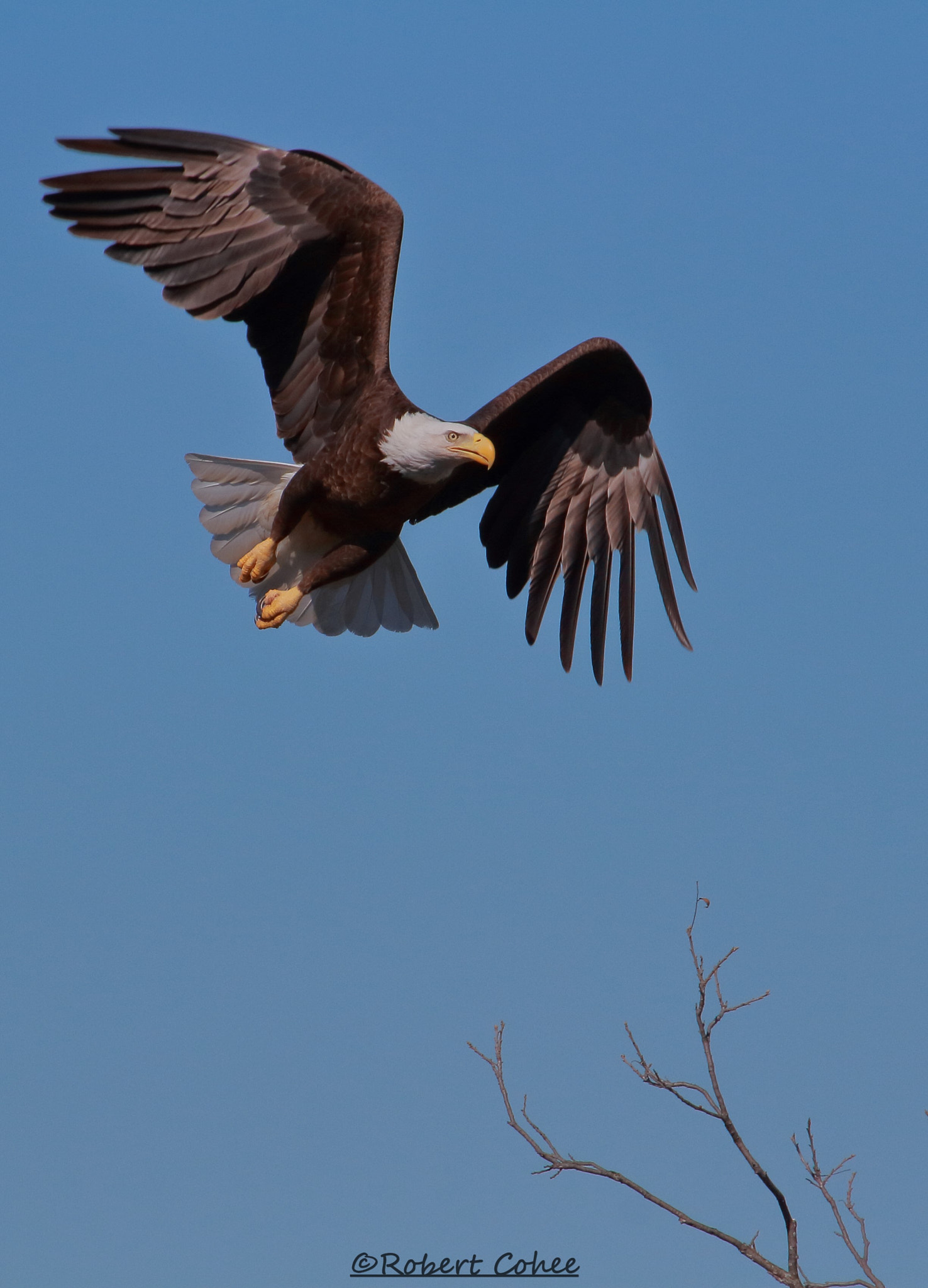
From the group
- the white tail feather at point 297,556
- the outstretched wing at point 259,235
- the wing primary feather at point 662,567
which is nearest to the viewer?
the outstretched wing at point 259,235

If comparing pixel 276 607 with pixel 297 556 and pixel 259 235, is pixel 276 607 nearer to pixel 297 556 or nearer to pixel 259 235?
pixel 297 556

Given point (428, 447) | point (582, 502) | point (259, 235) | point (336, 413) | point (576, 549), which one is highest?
point (582, 502)

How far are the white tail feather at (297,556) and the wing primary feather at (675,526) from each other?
1289 mm

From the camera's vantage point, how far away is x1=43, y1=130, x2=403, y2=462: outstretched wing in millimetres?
5617

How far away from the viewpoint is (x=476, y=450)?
5930mm

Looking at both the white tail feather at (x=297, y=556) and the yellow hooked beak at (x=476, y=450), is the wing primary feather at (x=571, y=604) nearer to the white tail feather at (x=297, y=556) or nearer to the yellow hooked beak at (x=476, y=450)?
the white tail feather at (x=297, y=556)

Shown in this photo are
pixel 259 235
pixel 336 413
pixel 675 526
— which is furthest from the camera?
pixel 675 526

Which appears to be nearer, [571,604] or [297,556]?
[297,556]

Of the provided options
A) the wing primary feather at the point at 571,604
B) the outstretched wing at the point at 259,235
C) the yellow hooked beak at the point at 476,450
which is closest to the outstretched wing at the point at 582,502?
the wing primary feather at the point at 571,604

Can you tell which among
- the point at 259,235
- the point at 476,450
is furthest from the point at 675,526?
the point at 259,235

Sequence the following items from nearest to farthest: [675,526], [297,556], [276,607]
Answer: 1. [276,607]
2. [297,556]
3. [675,526]

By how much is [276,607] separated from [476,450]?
3.98 feet

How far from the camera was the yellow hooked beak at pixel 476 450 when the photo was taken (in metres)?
5.90

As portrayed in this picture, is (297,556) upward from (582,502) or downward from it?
downward
